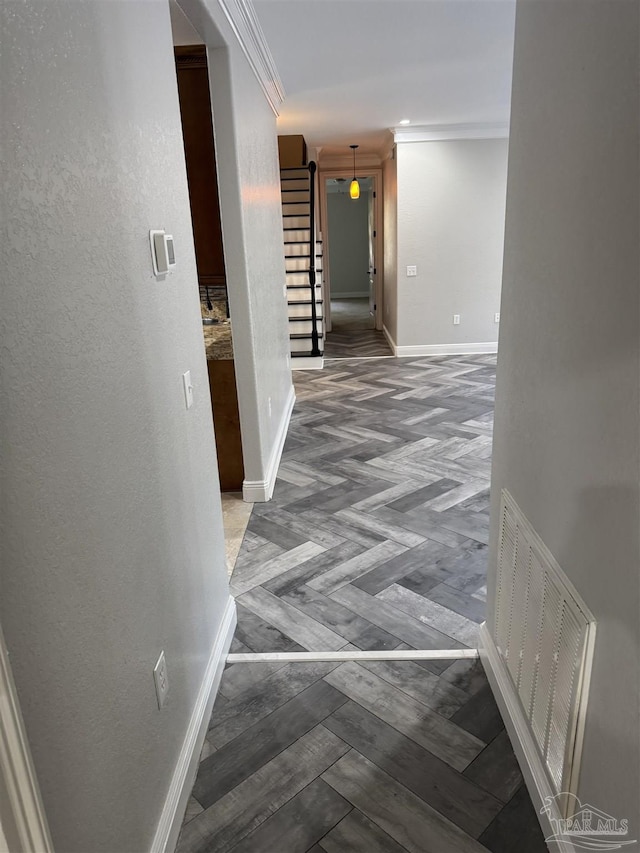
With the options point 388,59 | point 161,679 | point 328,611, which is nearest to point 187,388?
point 161,679

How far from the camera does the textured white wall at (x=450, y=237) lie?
673cm

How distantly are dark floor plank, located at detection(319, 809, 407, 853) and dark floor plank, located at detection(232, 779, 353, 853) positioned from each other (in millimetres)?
23

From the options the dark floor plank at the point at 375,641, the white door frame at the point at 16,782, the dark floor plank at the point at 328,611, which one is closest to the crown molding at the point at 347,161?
the dark floor plank at the point at 328,611

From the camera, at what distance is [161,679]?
150 cm

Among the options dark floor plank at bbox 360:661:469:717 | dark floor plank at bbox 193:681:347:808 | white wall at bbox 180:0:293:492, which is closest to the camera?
dark floor plank at bbox 193:681:347:808

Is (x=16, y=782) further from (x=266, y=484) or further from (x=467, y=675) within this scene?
(x=266, y=484)

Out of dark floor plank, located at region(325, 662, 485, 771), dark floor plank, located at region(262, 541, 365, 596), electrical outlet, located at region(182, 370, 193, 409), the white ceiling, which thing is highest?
the white ceiling

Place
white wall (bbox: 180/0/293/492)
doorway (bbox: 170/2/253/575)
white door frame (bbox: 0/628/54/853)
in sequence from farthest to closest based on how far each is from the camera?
doorway (bbox: 170/2/253/575) → white wall (bbox: 180/0/293/492) → white door frame (bbox: 0/628/54/853)

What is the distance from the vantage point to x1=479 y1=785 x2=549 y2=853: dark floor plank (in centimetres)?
149

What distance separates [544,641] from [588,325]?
2.57ft

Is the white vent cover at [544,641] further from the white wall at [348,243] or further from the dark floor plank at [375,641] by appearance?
the white wall at [348,243]

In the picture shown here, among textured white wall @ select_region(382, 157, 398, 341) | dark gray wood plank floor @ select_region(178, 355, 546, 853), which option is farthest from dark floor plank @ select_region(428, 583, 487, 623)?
textured white wall @ select_region(382, 157, 398, 341)

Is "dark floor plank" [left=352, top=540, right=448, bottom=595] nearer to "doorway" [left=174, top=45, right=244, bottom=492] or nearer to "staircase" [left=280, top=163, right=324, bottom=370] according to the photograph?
"doorway" [left=174, top=45, right=244, bottom=492]

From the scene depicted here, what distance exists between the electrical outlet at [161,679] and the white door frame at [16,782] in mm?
634
